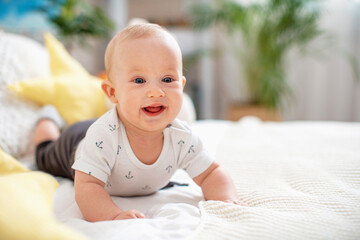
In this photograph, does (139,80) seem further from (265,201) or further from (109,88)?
(265,201)

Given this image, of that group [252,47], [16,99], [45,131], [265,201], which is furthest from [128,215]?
[252,47]

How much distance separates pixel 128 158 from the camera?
0.80m

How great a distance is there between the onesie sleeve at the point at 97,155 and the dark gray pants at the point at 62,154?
7.6 inches

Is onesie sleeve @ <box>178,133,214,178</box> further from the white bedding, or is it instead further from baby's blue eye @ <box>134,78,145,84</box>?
baby's blue eye @ <box>134,78,145,84</box>

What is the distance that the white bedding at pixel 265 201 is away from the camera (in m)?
0.60

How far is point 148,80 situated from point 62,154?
425 mm

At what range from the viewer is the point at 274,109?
262 cm

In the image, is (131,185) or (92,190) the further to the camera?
(131,185)

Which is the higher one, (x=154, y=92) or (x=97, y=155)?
(x=154, y=92)

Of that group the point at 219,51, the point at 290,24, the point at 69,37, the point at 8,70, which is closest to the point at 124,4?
the point at 219,51

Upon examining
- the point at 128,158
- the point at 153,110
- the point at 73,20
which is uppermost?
the point at 73,20

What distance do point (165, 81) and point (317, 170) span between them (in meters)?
0.52

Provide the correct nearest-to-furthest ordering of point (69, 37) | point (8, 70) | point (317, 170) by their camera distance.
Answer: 1. point (317, 170)
2. point (8, 70)
3. point (69, 37)

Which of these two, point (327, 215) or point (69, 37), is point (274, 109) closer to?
point (69, 37)
